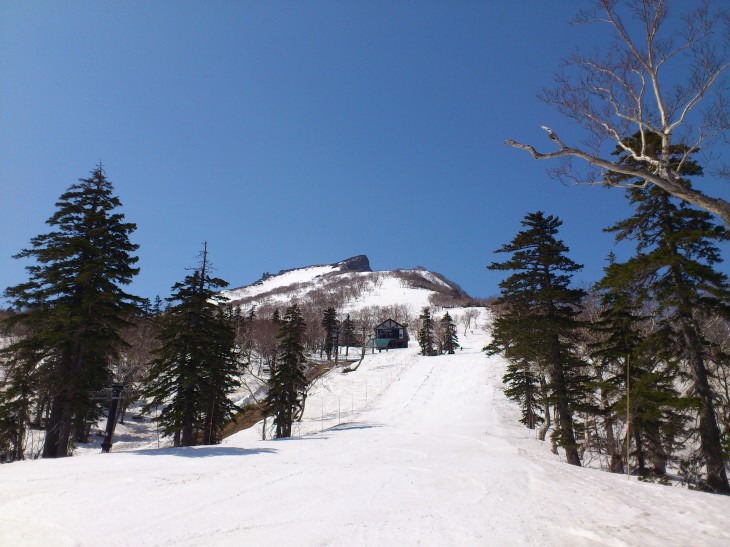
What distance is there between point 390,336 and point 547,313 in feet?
292

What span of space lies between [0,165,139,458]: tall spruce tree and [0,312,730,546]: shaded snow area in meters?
4.94

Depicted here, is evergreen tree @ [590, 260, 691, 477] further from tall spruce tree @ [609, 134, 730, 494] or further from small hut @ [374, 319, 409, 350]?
small hut @ [374, 319, 409, 350]

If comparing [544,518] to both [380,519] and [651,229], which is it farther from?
[651,229]

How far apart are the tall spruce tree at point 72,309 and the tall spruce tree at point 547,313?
646 inches

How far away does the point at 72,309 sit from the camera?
45.4 feet

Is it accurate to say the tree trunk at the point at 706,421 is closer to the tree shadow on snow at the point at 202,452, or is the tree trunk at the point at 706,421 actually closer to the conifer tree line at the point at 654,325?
the conifer tree line at the point at 654,325

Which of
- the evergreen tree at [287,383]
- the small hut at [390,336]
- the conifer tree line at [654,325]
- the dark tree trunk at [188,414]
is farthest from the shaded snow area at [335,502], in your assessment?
the small hut at [390,336]

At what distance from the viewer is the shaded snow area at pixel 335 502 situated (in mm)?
5242

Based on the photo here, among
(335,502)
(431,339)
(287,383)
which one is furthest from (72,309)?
(431,339)

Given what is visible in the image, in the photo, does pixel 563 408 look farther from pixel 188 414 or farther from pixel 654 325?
pixel 188 414

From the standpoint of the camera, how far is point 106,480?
7832 mm

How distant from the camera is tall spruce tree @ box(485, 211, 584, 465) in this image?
1661 cm

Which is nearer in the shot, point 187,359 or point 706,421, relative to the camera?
point 706,421

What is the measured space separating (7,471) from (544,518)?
428 inches
